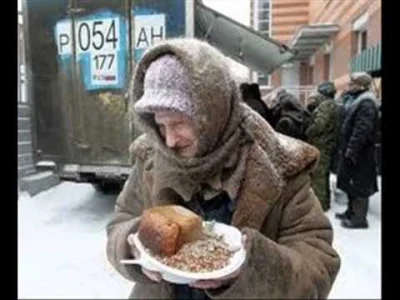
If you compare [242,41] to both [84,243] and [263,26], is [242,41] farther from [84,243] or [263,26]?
[84,243]

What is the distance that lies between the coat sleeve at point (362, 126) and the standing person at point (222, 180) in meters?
0.06

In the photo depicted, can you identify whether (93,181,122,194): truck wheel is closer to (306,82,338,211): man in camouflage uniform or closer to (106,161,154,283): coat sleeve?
(106,161,154,283): coat sleeve

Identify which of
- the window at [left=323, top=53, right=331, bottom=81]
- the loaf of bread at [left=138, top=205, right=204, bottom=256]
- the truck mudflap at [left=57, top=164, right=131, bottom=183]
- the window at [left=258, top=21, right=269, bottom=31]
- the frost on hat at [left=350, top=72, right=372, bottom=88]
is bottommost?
the loaf of bread at [left=138, top=205, right=204, bottom=256]

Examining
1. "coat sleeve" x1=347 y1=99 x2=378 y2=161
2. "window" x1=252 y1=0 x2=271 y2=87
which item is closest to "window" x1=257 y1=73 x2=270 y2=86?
"window" x1=252 y1=0 x2=271 y2=87

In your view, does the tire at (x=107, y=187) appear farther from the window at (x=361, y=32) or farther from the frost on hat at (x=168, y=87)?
the window at (x=361, y=32)

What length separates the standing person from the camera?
1.44 ft

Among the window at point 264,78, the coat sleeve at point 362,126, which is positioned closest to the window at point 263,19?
the window at point 264,78

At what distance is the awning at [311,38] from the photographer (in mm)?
548

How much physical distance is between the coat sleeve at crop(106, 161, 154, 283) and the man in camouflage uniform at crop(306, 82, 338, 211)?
19 cm

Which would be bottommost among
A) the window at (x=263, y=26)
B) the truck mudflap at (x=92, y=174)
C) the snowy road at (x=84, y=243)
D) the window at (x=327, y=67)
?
the snowy road at (x=84, y=243)

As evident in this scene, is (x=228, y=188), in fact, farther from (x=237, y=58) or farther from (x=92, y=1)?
(x=92, y=1)

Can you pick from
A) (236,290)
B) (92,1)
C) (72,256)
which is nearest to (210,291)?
(236,290)

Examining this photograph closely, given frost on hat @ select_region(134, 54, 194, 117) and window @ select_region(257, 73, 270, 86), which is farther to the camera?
window @ select_region(257, 73, 270, 86)

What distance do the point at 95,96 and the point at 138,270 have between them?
0.19 meters
